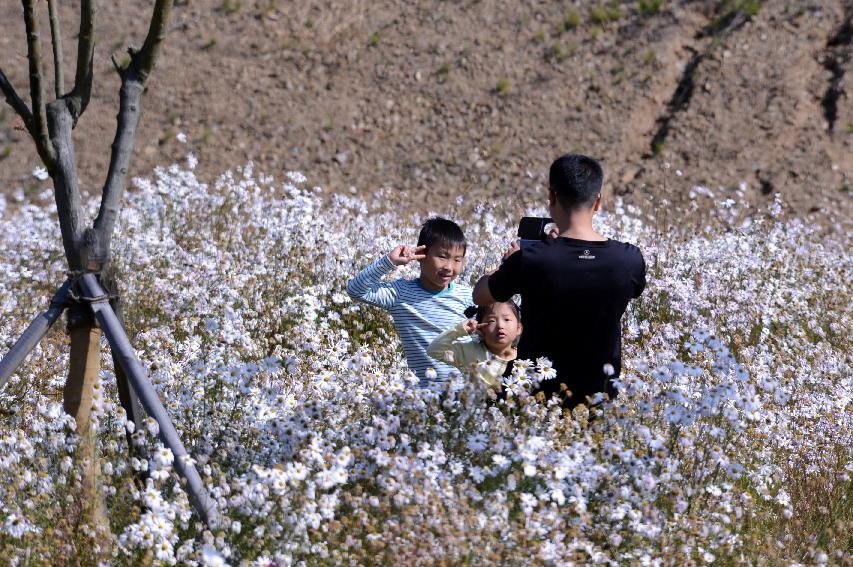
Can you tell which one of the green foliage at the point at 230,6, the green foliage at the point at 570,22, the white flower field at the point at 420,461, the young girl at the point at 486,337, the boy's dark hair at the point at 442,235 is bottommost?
the white flower field at the point at 420,461

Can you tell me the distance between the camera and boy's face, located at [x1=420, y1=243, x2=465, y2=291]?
547cm

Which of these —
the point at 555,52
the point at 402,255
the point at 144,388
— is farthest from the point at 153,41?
the point at 555,52

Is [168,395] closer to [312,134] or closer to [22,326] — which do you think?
[22,326]

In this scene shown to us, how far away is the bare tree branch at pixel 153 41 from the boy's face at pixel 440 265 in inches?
71.0

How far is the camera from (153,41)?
4.41 metres

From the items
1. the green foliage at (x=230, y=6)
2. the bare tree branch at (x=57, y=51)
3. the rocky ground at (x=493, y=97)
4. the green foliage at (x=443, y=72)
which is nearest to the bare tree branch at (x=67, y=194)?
the bare tree branch at (x=57, y=51)

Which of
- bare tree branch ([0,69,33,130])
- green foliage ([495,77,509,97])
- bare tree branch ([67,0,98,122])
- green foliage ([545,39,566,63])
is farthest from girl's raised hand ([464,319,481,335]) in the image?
green foliage ([545,39,566,63])

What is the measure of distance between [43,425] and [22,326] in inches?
119

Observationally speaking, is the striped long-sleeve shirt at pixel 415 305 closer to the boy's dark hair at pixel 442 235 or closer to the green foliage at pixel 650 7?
the boy's dark hair at pixel 442 235

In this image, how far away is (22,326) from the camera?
280 inches

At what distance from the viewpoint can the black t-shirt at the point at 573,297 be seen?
436 cm

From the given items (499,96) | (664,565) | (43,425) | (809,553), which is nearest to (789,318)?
(809,553)

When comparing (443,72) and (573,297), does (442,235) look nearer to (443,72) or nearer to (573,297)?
(573,297)

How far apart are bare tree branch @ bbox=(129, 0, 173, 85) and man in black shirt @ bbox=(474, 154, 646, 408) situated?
1.80 m
